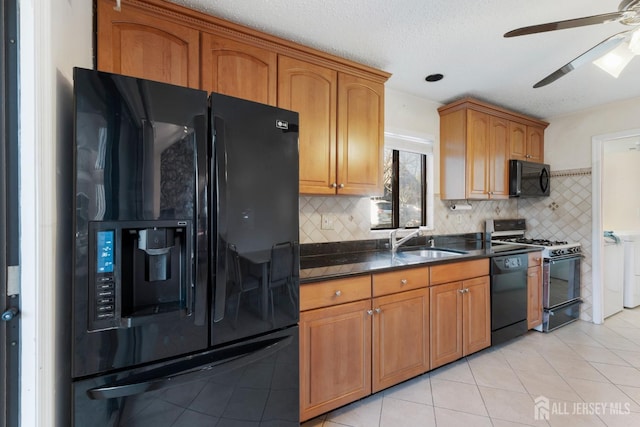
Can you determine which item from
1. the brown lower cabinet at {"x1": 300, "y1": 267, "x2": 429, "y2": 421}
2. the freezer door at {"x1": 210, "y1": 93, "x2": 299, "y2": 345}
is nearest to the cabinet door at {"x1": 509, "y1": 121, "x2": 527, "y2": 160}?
the brown lower cabinet at {"x1": 300, "y1": 267, "x2": 429, "y2": 421}

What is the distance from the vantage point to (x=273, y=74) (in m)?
1.77

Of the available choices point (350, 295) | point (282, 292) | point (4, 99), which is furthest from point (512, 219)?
point (4, 99)

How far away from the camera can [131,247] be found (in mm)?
1011

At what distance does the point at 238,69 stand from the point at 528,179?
10.7ft

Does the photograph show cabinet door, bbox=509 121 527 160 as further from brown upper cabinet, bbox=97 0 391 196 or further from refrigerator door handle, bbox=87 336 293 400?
refrigerator door handle, bbox=87 336 293 400

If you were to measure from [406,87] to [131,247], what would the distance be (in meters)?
2.54

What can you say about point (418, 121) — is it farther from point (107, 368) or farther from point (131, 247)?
point (107, 368)

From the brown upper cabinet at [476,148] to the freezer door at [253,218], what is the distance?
213 centimetres

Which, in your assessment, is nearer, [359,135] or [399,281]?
[399,281]

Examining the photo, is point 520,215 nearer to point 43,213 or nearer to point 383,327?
point 383,327

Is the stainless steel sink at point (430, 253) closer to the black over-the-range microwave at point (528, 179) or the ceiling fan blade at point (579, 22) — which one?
the black over-the-range microwave at point (528, 179)

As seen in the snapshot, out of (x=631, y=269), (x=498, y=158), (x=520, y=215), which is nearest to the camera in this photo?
(x=498, y=158)

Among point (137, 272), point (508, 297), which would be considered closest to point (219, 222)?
point (137, 272)

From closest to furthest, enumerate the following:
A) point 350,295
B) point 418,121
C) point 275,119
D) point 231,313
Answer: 1. point 231,313
2. point 275,119
3. point 350,295
4. point 418,121
